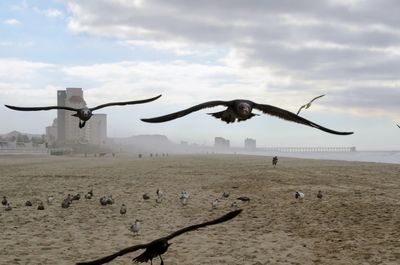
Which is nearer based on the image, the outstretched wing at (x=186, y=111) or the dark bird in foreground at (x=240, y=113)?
the outstretched wing at (x=186, y=111)

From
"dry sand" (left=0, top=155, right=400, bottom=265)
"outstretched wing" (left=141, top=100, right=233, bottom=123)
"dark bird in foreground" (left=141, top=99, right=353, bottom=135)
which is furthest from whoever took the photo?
"dry sand" (left=0, top=155, right=400, bottom=265)

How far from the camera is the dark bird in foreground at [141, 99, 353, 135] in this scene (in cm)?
450

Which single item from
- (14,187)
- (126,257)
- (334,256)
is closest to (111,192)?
(14,187)

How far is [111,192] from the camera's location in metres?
21.5

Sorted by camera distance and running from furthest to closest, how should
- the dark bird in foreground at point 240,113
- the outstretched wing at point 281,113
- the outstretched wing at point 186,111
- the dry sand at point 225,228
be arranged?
the dry sand at point 225,228
the outstretched wing at point 281,113
the dark bird in foreground at point 240,113
the outstretched wing at point 186,111

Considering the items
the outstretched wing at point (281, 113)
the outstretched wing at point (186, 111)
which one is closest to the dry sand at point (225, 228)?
the outstretched wing at point (281, 113)

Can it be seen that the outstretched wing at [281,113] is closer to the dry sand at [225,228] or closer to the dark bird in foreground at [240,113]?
the dark bird in foreground at [240,113]

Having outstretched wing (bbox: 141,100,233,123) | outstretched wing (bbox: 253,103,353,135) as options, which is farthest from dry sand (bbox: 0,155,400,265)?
outstretched wing (bbox: 141,100,233,123)

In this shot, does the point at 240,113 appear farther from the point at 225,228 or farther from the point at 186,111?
the point at 225,228

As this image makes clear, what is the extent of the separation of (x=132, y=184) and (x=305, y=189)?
30.7 feet

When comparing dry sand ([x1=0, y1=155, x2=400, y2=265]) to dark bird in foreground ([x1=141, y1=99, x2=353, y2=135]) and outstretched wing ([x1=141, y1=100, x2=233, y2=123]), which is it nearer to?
dark bird in foreground ([x1=141, y1=99, x2=353, y2=135])

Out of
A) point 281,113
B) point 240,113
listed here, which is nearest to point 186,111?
point 240,113

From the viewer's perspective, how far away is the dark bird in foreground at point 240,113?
14.8 feet

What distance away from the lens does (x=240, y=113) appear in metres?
4.83
